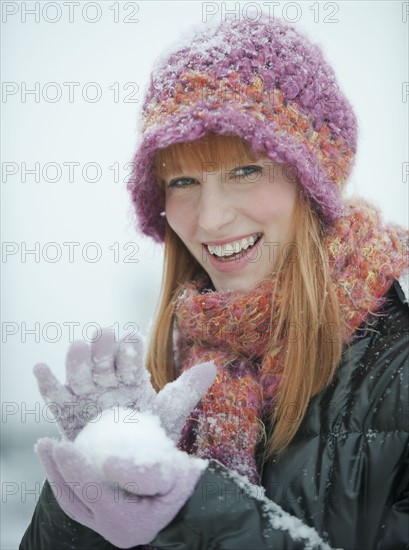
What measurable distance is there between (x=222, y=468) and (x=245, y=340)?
39cm

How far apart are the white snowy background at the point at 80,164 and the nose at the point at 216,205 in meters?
0.58

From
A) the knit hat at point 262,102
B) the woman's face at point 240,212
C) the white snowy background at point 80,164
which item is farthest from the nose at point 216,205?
the white snowy background at point 80,164

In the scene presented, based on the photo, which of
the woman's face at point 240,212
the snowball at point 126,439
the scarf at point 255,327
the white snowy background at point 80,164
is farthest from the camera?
the white snowy background at point 80,164

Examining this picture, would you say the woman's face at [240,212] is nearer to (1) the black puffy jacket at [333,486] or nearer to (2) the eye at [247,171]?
(2) the eye at [247,171]

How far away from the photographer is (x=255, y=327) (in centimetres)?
137

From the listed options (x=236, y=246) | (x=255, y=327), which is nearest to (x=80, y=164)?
(x=236, y=246)

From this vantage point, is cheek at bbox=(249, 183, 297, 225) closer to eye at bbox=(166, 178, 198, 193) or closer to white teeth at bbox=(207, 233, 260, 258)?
white teeth at bbox=(207, 233, 260, 258)

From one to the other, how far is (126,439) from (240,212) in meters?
0.68

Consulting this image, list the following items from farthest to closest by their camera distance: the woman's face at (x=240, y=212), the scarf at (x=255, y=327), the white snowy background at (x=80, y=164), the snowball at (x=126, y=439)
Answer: the white snowy background at (x=80, y=164) → the woman's face at (x=240, y=212) → the scarf at (x=255, y=327) → the snowball at (x=126, y=439)

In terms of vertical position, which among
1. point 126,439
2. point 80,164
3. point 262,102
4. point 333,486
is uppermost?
point 80,164

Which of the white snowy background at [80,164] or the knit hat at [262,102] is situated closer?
the knit hat at [262,102]

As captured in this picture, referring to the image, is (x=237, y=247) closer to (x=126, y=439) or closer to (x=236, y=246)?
(x=236, y=246)

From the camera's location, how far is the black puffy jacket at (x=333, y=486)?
1014 mm

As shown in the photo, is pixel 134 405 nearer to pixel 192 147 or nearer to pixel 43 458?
pixel 43 458
